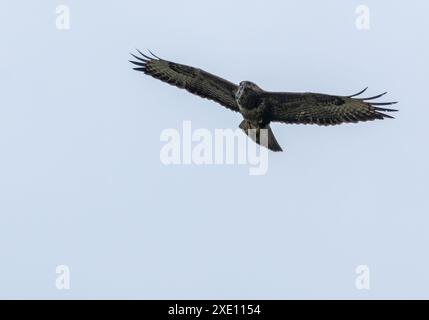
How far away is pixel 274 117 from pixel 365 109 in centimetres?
144

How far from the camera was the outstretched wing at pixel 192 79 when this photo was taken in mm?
25312

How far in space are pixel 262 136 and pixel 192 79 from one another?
4.98 feet

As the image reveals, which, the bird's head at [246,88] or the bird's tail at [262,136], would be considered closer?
the bird's head at [246,88]

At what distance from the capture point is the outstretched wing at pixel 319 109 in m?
24.9

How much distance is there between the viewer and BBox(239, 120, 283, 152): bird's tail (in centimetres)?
2514

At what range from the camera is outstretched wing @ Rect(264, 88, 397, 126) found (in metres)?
24.9

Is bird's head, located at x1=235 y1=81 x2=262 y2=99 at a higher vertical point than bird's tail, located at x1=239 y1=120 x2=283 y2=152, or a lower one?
higher

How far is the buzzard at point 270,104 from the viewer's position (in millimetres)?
24828

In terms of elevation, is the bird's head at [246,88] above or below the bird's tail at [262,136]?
above

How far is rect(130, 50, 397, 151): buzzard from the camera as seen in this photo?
24828 millimetres

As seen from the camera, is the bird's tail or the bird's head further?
the bird's tail

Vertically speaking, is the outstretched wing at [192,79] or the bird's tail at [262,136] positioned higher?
the outstretched wing at [192,79]

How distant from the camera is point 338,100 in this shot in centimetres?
2495
